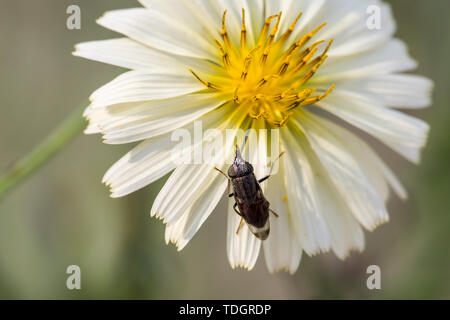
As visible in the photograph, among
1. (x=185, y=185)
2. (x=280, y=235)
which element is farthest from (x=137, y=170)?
(x=280, y=235)

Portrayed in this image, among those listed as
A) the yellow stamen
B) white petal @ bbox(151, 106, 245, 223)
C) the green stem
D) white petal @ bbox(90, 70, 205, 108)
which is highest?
the yellow stamen

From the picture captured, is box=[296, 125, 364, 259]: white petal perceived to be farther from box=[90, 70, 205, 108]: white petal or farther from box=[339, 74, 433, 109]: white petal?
box=[90, 70, 205, 108]: white petal

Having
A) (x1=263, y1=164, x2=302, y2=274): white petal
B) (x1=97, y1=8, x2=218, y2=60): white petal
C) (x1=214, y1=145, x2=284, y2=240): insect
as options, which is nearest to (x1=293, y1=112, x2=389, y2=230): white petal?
(x1=263, y1=164, x2=302, y2=274): white petal

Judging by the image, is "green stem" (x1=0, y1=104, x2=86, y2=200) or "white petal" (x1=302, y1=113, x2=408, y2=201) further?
"white petal" (x1=302, y1=113, x2=408, y2=201)

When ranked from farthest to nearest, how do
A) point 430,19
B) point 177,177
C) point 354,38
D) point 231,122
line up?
point 430,19
point 354,38
point 231,122
point 177,177

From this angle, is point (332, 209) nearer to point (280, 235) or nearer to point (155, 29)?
point (280, 235)
